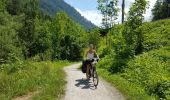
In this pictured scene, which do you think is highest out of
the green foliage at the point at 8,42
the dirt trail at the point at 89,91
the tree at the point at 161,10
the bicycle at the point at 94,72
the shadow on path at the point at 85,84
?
the tree at the point at 161,10

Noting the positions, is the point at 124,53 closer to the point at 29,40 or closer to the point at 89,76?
the point at 89,76

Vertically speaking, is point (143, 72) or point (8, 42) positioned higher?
point (8, 42)

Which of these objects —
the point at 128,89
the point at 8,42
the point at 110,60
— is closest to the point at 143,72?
the point at 128,89

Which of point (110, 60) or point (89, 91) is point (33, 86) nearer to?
point (89, 91)

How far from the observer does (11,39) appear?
68.7m

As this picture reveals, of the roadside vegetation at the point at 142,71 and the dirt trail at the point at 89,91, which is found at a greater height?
the roadside vegetation at the point at 142,71

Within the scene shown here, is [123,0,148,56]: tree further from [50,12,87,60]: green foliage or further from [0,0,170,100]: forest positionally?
[50,12,87,60]: green foliage

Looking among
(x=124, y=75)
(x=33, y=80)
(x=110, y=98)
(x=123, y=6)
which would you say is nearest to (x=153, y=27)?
(x=123, y=6)

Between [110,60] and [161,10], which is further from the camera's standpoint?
[161,10]

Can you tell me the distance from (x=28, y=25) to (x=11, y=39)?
12.0 meters

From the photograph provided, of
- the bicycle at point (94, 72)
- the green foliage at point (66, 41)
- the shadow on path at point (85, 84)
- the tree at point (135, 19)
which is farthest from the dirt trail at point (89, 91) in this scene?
the green foliage at point (66, 41)

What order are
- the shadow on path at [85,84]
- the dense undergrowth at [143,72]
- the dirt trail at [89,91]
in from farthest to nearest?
the shadow on path at [85,84] → the dense undergrowth at [143,72] → the dirt trail at [89,91]

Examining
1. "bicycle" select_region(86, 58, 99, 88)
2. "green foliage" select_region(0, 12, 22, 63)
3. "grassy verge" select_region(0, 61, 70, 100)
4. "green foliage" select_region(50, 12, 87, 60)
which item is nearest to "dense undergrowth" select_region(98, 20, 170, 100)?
"bicycle" select_region(86, 58, 99, 88)

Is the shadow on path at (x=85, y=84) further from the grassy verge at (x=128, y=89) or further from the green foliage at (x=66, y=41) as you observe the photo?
the green foliage at (x=66, y=41)
